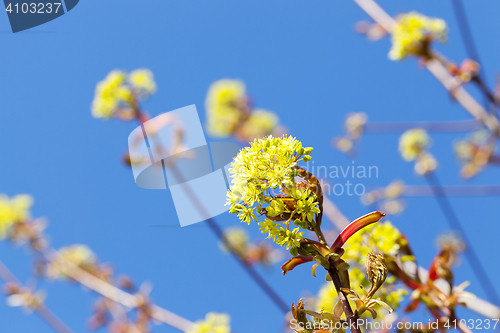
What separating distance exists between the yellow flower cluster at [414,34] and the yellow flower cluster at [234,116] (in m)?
2.86

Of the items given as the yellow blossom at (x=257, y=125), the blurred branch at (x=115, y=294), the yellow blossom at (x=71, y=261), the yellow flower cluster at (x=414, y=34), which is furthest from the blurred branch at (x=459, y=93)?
the yellow blossom at (x=71, y=261)

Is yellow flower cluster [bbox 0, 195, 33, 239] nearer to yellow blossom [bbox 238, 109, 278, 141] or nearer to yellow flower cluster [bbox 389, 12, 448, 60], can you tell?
yellow blossom [bbox 238, 109, 278, 141]

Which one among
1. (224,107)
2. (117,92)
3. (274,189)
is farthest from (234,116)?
(274,189)

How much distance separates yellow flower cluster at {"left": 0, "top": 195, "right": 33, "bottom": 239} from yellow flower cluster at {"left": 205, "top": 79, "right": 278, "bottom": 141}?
3.72 metres

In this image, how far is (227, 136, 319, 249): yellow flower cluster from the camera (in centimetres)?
145

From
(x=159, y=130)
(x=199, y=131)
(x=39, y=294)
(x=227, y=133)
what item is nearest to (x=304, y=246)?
(x=199, y=131)

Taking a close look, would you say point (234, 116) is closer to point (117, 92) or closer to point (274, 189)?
point (117, 92)

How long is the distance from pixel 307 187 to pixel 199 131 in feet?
10.5

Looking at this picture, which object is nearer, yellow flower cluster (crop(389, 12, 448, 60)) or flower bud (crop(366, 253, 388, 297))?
flower bud (crop(366, 253, 388, 297))

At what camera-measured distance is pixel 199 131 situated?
4527 millimetres

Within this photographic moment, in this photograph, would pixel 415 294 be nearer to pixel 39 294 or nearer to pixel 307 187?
pixel 307 187

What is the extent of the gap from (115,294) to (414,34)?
5684 mm

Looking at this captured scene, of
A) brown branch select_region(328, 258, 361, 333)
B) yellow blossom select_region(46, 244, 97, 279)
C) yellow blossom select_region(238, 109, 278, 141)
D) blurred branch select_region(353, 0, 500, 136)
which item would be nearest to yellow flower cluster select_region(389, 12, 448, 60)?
blurred branch select_region(353, 0, 500, 136)

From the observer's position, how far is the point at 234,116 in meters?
6.97
